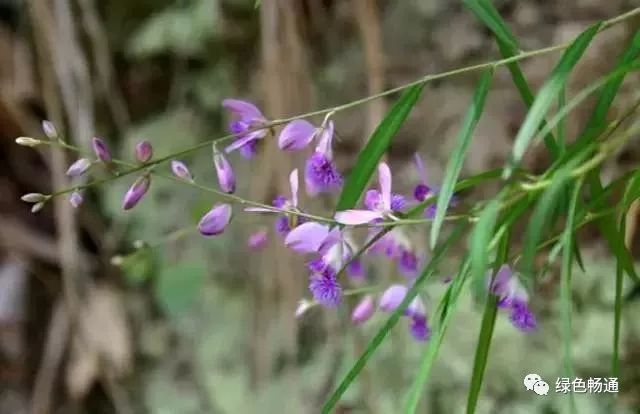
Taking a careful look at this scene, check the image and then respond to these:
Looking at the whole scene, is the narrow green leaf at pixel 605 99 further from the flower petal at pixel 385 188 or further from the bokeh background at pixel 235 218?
the bokeh background at pixel 235 218

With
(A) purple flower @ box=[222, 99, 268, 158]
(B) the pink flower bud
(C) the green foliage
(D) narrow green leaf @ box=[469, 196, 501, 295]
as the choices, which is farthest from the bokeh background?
(D) narrow green leaf @ box=[469, 196, 501, 295]

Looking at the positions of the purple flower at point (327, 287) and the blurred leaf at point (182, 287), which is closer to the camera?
the purple flower at point (327, 287)

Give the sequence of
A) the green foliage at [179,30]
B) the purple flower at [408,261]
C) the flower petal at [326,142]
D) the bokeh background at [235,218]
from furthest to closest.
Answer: the green foliage at [179,30]
the bokeh background at [235,218]
the purple flower at [408,261]
the flower petal at [326,142]

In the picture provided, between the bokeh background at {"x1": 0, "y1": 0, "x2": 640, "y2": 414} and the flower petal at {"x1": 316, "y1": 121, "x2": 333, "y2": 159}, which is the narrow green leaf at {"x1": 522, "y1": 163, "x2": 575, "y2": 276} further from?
the bokeh background at {"x1": 0, "y1": 0, "x2": 640, "y2": 414}

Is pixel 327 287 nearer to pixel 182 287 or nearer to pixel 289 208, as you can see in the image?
pixel 289 208

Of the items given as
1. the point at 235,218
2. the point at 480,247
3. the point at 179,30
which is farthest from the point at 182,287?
the point at 480,247

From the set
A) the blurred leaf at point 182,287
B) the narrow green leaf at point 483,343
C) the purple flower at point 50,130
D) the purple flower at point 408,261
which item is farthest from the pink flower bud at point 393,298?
the blurred leaf at point 182,287

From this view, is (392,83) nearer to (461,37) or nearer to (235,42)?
(461,37)

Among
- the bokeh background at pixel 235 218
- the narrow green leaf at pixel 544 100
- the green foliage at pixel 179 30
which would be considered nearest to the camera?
the narrow green leaf at pixel 544 100
